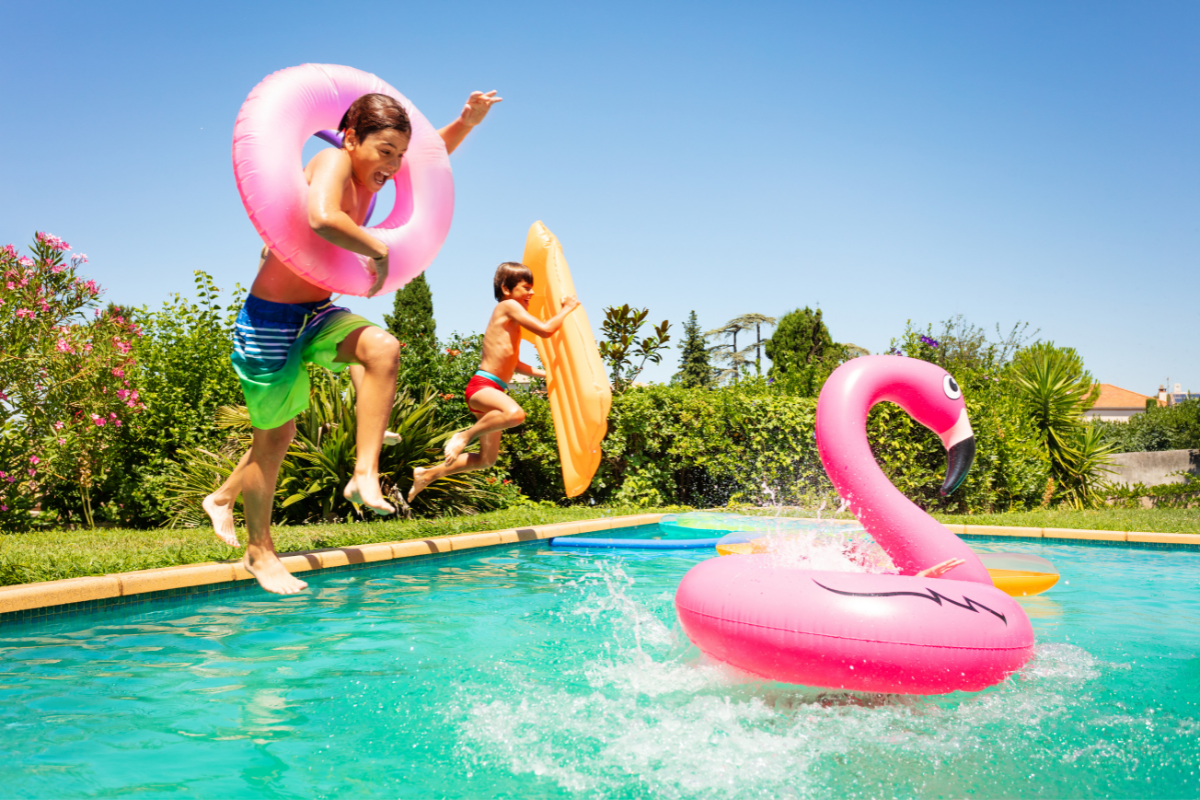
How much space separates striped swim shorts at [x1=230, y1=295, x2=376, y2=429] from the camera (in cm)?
353

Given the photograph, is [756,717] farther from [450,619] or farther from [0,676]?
[0,676]

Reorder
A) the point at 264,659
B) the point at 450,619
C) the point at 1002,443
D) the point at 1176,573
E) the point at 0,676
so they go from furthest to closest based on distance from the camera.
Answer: the point at 1002,443 < the point at 1176,573 < the point at 450,619 < the point at 264,659 < the point at 0,676

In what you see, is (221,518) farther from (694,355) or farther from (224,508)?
(694,355)

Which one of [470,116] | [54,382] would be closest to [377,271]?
[470,116]

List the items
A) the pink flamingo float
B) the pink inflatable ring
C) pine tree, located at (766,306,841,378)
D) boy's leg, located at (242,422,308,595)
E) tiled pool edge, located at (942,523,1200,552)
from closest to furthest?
the pink flamingo float
the pink inflatable ring
boy's leg, located at (242,422,308,595)
tiled pool edge, located at (942,523,1200,552)
pine tree, located at (766,306,841,378)

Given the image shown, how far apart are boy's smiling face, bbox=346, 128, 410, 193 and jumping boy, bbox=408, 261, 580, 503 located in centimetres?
264

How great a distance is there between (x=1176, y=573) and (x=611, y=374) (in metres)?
7.70

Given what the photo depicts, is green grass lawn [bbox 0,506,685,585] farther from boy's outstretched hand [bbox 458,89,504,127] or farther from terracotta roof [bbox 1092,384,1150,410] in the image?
terracotta roof [bbox 1092,384,1150,410]

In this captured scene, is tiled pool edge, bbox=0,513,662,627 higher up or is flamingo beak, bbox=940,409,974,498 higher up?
flamingo beak, bbox=940,409,974,498

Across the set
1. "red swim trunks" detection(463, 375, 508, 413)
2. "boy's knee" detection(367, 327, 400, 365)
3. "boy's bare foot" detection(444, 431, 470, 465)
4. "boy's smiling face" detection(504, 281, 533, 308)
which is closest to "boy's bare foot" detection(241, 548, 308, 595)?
"boy's knee" detection(367, 327, 400, 365)

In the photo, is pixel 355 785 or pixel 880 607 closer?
pixel 355 785

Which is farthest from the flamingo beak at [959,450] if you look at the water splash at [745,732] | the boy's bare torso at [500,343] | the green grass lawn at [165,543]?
the green grass lawn at [165,543]

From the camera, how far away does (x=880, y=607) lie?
2.89 meters

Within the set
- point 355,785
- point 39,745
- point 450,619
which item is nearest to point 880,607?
point 355,785
